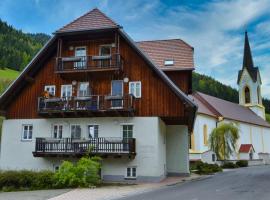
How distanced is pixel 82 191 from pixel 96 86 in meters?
9.33

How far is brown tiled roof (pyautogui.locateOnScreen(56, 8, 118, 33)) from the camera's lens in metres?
25.6

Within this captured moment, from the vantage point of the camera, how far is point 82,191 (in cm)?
1936

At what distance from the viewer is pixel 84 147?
24.4 meters

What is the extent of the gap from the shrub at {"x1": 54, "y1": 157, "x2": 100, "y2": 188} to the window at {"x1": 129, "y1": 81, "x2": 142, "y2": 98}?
6.22 m

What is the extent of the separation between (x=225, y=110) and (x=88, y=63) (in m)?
42.6

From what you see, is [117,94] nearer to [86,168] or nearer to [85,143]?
[85,143]

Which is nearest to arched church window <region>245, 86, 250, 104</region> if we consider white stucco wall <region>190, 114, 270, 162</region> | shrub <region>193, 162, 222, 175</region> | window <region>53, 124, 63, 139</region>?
white stucco wall <region>190, 114, 270, 162</region>

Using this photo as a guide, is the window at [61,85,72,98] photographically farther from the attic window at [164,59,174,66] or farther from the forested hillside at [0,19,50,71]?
the forested hillside at [0,19,50,71]

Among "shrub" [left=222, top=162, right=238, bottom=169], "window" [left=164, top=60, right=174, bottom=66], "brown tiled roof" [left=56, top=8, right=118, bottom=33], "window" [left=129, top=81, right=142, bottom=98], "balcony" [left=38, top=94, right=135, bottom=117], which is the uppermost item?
"brown tiled roof" [left=56, top=8, right=118, bottom=33]

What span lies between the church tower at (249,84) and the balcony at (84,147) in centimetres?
6050

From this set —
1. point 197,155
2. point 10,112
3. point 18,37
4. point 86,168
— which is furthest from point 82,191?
point 18,37

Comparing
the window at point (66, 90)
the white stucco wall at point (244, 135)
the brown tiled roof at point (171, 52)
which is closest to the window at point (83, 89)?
the window at point (66, 90)

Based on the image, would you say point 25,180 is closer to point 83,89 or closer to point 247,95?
point 83,89

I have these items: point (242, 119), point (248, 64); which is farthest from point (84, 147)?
point (248, 64)
